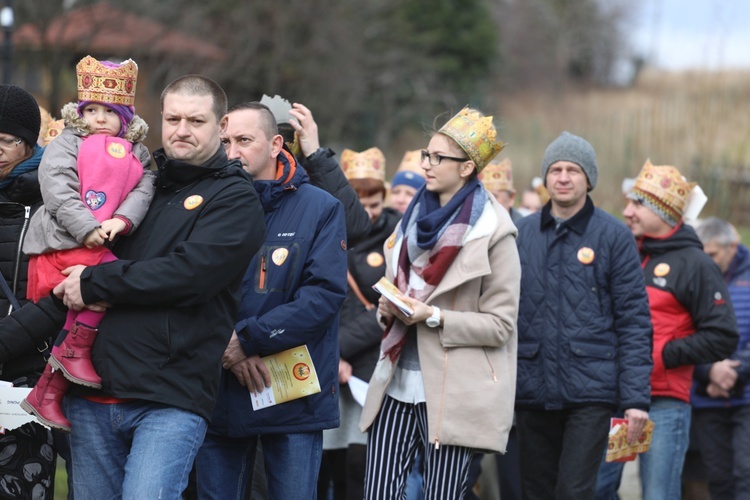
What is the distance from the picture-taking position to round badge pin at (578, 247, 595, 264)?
575 centimetres

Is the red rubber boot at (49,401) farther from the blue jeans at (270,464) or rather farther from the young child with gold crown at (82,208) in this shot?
the blue jeans at (270,464)

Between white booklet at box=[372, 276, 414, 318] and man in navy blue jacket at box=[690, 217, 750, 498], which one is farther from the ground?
white booklet at box=[372, 276, 414, 318]

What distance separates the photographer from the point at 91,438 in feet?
13.6

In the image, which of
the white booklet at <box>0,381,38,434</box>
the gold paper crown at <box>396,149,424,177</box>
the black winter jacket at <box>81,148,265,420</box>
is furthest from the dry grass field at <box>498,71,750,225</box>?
the white booklet at <box>0,381,38,434</box>

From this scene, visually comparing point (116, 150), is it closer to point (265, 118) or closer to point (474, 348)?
point (265, 118)

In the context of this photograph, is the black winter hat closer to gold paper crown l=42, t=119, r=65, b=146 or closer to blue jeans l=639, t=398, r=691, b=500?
gold paper crown l=42, t=119, r=65, b=146

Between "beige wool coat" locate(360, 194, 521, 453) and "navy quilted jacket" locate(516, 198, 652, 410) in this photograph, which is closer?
"beige wool coat" locate(360, 194, 521, 453)

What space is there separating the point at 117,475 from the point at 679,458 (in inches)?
141

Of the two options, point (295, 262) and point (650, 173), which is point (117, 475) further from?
point (650, 173)

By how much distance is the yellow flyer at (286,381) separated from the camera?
15.4ft

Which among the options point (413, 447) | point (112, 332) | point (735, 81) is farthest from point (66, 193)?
point (735, 81)

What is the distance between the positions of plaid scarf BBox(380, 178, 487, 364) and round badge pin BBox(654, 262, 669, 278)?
1.74m

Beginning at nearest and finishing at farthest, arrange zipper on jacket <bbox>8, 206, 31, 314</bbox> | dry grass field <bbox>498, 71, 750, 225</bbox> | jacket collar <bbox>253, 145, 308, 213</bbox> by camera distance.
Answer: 1. zipper on jacket <bbox>8, 206, 31, 314</bbox>
2. jacket collar <bbox>253, 145, 308, 213</bbox>
3. dry grass field <bbox>498, 71, 750, 225</bbox>

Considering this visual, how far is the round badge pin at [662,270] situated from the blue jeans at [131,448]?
3369 millimetres
